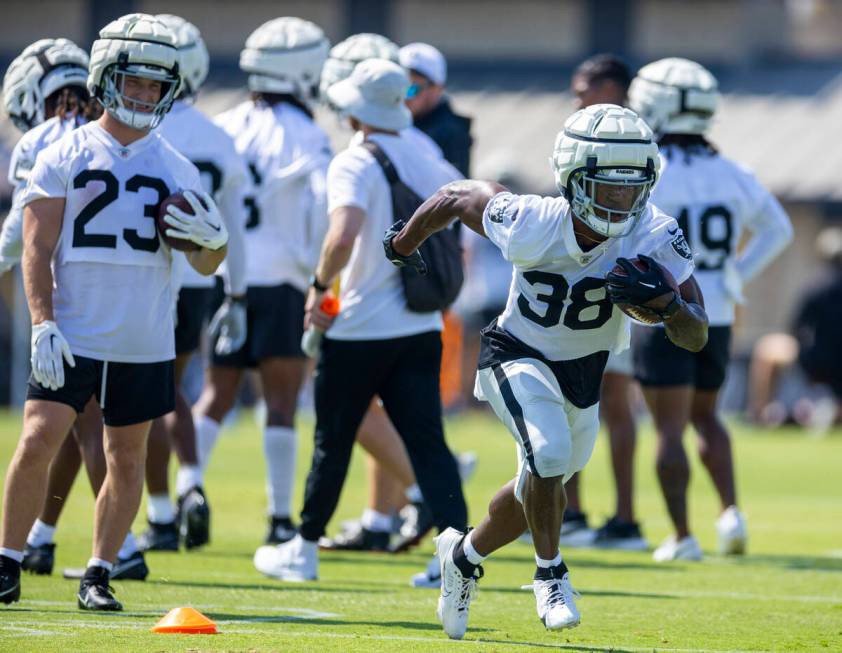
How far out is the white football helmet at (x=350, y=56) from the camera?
915 cm

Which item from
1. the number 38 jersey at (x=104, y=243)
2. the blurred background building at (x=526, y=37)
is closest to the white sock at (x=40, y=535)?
the number 38 jersey at (x=104, y=243)

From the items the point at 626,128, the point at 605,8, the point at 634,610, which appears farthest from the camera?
the point at 605,8

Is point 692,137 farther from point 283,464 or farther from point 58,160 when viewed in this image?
point 58,160

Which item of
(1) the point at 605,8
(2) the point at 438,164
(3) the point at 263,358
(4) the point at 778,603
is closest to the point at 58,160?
(2) the point at 438,164

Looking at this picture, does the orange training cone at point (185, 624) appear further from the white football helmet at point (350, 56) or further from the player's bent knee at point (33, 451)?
the white football helmet at point (350, 56)

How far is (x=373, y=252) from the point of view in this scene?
7645 millimetres

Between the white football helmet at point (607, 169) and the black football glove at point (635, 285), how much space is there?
22cm

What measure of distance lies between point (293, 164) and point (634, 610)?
3.35 metres

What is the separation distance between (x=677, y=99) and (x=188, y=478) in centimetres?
323

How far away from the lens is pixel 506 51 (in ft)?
100

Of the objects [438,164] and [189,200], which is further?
[438,164]

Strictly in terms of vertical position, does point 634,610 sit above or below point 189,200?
below

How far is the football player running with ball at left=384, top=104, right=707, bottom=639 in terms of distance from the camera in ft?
19.2

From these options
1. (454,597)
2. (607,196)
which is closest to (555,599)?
(454,597)
